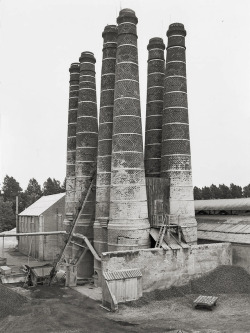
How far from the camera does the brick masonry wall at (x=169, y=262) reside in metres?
24.1

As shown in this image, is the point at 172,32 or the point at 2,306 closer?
the point at 2,306

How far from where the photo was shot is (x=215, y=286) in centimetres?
2588

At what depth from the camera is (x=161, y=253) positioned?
2556cm

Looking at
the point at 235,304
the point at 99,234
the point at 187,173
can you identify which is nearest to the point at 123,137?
the point at 187,173

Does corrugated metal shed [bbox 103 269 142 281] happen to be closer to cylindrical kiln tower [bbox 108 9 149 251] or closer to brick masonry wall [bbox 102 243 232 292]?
brick masonry wall [bbox 102 243 232 292]

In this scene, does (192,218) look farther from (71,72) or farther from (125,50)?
(71,72)

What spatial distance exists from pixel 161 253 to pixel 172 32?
17.8m

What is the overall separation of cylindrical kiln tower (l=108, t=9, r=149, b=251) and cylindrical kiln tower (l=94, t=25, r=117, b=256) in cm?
222

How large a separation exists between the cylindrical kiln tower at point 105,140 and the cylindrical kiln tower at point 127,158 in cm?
222

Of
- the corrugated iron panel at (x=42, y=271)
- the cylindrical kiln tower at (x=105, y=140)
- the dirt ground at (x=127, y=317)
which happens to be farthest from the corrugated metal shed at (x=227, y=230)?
the corrugated iron panel at (x=42, y=271)

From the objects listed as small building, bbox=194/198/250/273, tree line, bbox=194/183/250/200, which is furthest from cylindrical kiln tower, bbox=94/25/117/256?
tree line, bbox=194/183/250/200

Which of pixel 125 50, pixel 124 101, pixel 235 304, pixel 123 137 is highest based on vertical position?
pixel 125 50

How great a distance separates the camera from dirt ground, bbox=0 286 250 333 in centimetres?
1856

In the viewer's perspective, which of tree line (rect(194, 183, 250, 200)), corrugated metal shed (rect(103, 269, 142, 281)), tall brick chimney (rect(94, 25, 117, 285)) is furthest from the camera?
tree line (rect(194, 183, 250, 200))
